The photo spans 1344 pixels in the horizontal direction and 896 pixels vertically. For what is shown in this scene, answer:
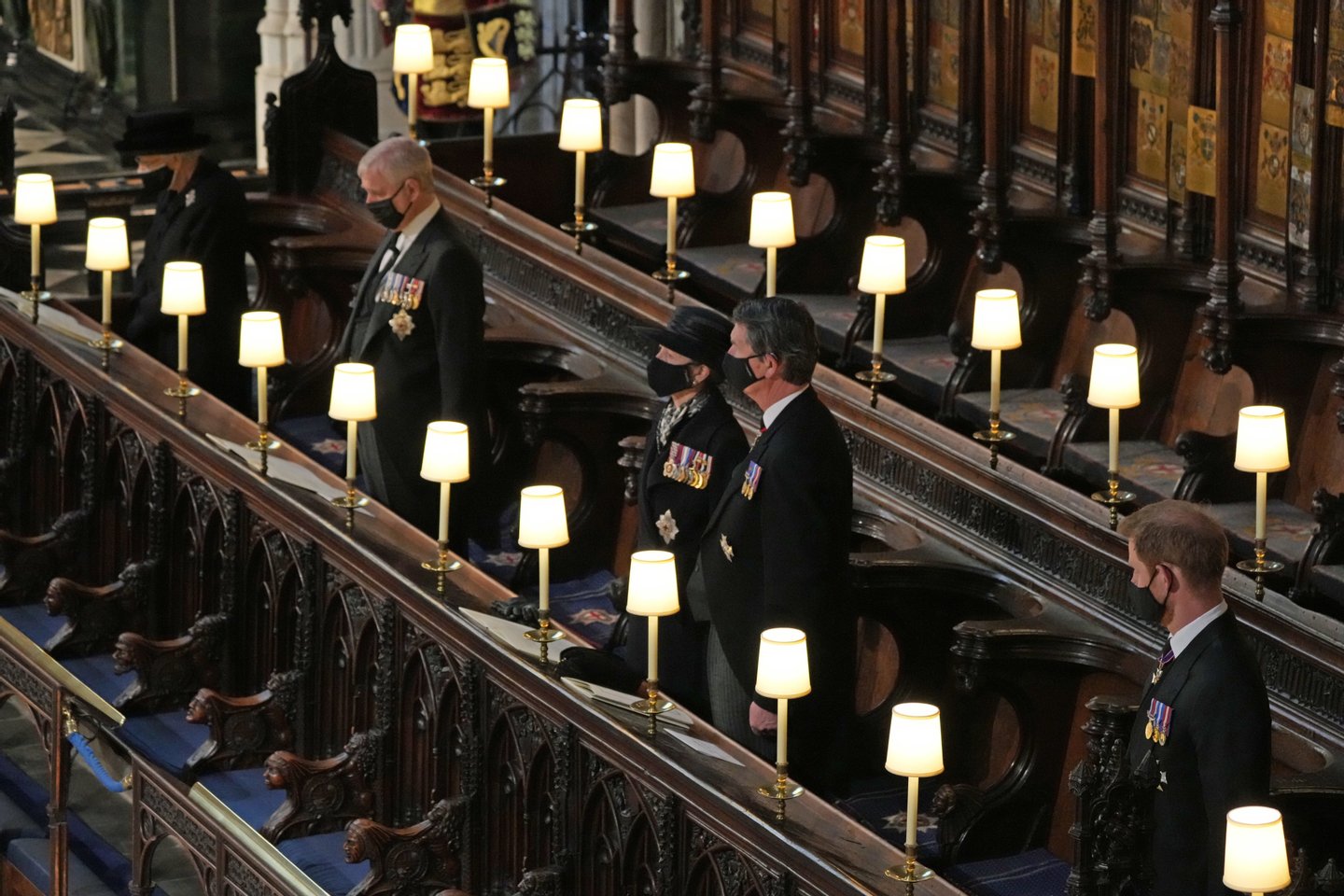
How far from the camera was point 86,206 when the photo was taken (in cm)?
1146

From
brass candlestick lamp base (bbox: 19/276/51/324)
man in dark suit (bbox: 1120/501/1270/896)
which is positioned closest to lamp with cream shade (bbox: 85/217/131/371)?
brass candlestick lamp base (bbox: 19/276/51/324)

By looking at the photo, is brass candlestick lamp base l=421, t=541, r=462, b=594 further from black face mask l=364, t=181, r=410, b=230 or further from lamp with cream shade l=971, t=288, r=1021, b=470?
lamp with cream shade l=971, t=288, r=1021, b=470

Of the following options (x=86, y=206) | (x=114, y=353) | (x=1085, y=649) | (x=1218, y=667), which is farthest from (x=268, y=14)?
(x=1218, y=667)

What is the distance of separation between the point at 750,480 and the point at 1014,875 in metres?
1.24

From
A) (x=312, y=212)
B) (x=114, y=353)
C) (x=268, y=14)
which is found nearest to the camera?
(x=114, y=353)

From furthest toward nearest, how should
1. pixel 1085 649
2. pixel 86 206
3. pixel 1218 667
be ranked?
pixel 86 206, pixel 1085 649, pixel 1218 667

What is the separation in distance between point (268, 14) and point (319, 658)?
7.71 metres

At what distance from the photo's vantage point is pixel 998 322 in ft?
23.0

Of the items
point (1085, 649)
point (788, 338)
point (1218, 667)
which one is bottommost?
point (1085, 649)

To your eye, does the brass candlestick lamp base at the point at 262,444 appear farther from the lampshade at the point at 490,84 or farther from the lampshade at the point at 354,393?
the lampshade at the point at 490,84

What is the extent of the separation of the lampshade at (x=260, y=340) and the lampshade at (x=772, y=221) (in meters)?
1.61

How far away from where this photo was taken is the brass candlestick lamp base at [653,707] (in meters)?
5.76

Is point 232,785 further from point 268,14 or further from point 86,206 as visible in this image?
point 268,14

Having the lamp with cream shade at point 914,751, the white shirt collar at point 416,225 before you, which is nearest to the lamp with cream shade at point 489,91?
the white shirt collar at point 416,225
